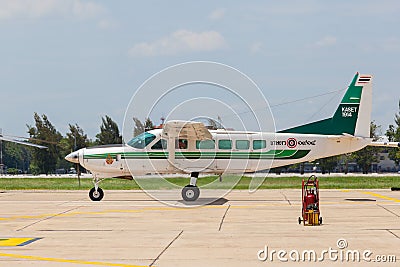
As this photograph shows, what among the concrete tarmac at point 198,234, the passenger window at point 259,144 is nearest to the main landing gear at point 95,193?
the concrete tarmac at point 198,234

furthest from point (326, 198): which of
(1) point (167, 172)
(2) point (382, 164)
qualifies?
(2) point (382, 164)

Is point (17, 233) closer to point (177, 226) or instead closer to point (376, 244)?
point (177, 226)

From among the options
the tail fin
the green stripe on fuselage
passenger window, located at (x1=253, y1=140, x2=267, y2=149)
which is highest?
the tail fin

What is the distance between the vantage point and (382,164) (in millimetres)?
118688

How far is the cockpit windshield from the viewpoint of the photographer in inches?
982

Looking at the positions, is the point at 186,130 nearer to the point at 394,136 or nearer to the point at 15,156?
the point at 394,136

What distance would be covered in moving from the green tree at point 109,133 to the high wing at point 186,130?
52074 mm

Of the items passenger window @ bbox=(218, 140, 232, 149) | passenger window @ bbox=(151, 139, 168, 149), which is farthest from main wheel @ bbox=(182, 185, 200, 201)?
passenger window @ bbox=(218, 140, 232, 149)

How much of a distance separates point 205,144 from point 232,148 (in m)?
1.21

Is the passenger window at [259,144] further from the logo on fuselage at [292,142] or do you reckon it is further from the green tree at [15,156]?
the green tree at [15,156]

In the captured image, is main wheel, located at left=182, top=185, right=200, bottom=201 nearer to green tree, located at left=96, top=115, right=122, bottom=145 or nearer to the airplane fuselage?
the airplane fuselage

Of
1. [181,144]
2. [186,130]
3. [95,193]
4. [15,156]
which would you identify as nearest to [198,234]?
[186,130]

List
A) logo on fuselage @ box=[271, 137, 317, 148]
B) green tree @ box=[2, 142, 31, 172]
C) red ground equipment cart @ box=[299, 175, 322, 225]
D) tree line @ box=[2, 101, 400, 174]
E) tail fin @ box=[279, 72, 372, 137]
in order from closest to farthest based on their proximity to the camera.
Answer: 1. red ground equipment cart @ box=[299, 175, 322, 225]
2. logo on fuselage @ box=[271, 137, 317, 148]
3. tail fin @ box=[279, 72, 372, 137]
4. tree line @ box=[2, 101, 400, 174]
5. green tree @ box=[2, 142, 31, 172]

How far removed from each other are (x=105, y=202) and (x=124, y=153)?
218cm
